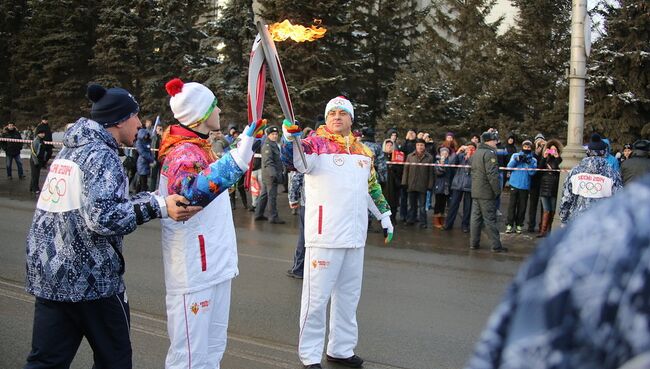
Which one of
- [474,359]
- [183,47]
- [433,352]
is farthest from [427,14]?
[474,359]

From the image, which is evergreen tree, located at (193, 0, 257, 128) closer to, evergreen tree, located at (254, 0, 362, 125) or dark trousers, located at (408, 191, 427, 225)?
evergreen tree, located at (254, 0, 362, 125)

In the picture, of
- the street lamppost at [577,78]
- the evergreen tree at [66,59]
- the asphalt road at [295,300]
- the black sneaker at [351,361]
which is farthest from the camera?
the evergreen tree at [66,59]

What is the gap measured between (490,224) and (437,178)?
3086 millimetres

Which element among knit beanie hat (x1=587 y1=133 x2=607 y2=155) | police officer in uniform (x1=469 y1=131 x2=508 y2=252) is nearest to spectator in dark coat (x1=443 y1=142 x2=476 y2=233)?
police officer in uniform (x1=469 y1=131 x2=508 y2=252)

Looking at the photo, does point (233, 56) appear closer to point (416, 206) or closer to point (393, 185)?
point (393, 185)

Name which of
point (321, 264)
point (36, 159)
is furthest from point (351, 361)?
point (36, 159)

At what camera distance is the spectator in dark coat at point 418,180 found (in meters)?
14.1

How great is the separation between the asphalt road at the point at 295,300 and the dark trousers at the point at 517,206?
3.73 feet

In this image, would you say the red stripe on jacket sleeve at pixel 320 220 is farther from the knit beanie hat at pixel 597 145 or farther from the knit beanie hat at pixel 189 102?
the knit beanie hat at pixel 597 145

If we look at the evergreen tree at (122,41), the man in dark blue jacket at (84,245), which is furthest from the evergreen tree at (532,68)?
the man in dark blue jacket at (84,245)

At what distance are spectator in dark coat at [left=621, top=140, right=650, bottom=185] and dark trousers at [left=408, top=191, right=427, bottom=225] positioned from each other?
4440 millimetres

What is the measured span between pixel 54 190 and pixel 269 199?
429 inches

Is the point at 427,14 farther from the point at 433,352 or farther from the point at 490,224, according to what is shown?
the point at 433,352

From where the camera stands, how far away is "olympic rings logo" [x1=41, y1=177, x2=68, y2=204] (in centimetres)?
330
